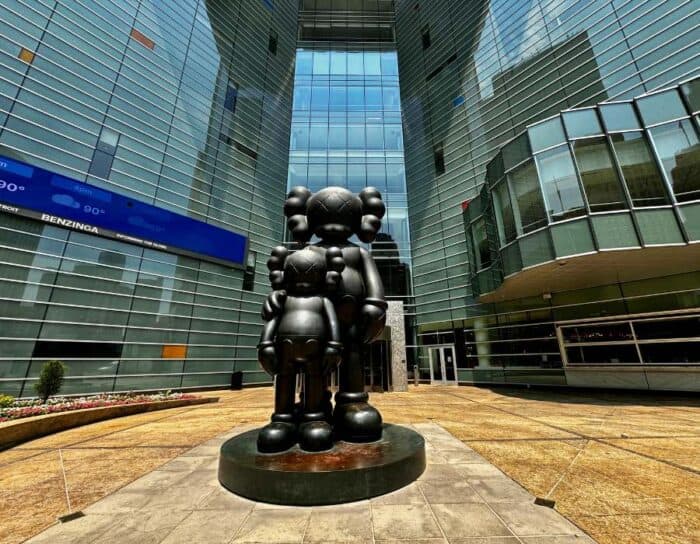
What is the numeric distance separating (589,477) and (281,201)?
21166 millimetres

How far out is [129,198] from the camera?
13.6m

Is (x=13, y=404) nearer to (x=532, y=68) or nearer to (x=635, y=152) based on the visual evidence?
(x=635, y=152)

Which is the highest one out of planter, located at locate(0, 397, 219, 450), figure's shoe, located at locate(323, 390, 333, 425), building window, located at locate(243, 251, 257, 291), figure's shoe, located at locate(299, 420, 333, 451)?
building window, located at locate(243, 251, 257, 291)

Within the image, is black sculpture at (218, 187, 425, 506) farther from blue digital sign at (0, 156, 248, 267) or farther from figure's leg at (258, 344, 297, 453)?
blue digital sign at (0, 156, 248, 267)

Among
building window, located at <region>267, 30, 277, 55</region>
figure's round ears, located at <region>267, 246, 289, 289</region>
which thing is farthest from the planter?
building window, located at <region>267, 30, 277, 55</region>

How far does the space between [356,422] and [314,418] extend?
0.50m

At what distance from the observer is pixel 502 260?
A: 12047mm

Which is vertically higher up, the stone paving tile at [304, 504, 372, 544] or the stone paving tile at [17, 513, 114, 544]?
the stone paving tile at [304, 504, 372, 544]

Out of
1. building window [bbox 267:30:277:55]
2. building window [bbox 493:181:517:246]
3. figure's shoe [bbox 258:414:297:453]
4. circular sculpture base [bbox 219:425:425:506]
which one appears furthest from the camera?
building window [bbox 267:30:277:55]

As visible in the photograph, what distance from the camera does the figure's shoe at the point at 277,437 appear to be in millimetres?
3088

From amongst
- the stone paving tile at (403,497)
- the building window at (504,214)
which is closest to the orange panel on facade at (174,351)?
the stone paving tile at (403,497)

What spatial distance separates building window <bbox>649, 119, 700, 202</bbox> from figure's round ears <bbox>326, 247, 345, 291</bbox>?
11.6 meters

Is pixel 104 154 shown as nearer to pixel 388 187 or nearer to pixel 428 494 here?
pixel 388 187

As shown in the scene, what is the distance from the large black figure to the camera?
3.37 metres
